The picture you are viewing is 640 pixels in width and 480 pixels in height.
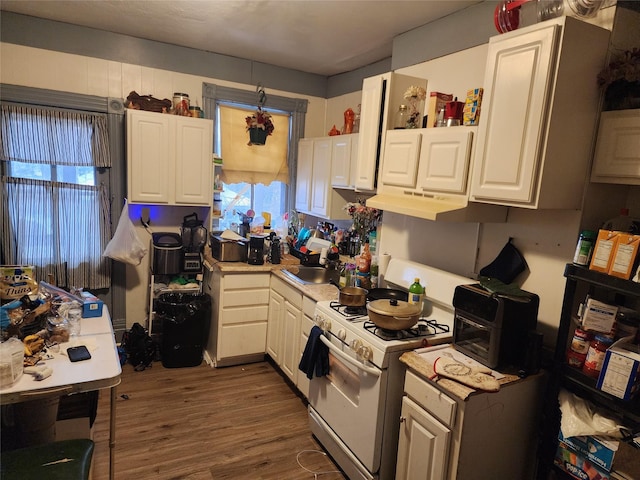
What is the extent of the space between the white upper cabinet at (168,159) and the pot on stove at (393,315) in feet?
7.06

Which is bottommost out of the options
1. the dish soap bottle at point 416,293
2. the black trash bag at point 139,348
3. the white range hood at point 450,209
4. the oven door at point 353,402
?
the black trash bag at point 139,348

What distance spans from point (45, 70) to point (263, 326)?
2.69m

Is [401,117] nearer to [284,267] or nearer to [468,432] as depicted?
[284,267]

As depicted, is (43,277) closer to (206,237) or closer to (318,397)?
(206,237)

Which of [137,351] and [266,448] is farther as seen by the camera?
[137,351]

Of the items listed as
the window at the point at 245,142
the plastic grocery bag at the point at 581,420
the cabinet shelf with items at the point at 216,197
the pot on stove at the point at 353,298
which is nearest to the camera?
the plastic grocery bag at the point at 581,420

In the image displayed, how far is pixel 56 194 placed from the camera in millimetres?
3285

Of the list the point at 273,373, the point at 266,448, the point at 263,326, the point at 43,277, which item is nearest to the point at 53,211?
the point at 43,277

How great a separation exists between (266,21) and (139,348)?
2.75m

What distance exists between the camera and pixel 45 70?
3.18m

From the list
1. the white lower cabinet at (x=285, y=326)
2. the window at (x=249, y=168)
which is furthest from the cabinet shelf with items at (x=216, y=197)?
the white lower cabinet at (x=285, y=326)

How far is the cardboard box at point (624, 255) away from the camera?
1.49 meters

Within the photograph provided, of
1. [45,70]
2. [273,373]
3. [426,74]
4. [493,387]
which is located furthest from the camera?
[273,373]

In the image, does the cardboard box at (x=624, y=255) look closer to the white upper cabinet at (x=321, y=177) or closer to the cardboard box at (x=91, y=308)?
the white upper cabinet at (x=321, y=177)
